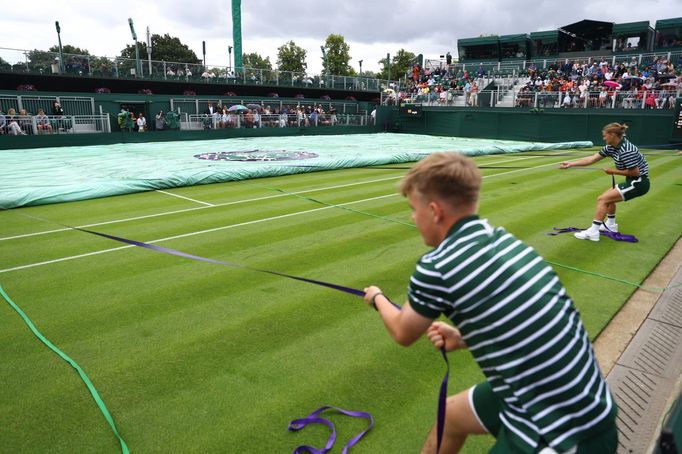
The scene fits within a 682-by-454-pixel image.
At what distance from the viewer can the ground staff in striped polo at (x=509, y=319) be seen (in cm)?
197

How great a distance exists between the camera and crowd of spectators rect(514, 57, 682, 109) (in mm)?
28847

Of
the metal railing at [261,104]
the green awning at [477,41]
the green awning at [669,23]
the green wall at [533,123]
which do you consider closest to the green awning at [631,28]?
the green awning at [669,23]

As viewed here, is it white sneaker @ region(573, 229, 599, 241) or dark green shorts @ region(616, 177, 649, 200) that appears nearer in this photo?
dark green shorts @ region(616, 177, 649, 200)

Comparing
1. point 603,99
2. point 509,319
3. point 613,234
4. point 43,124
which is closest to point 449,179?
point 509,319

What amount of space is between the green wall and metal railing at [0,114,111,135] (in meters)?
22.2

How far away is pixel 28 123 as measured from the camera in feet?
77.9

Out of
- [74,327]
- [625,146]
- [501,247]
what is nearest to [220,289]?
[74,327]

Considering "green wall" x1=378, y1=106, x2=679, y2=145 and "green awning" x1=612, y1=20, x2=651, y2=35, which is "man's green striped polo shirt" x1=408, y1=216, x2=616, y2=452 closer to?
"green wall" x1=378, y1=106, x2=679, y2=145

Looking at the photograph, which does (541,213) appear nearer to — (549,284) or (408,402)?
(408,402)

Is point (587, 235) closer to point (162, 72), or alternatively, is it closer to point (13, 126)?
point (13, 126)

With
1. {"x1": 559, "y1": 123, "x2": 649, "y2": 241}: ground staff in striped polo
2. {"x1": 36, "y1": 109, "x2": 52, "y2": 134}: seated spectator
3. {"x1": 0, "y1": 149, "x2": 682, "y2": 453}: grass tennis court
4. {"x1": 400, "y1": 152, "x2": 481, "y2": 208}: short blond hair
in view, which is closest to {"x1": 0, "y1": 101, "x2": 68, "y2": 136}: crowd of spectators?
{"x1": 36, "y1": 109, "x2": 52, "y2": 134}: seated spectator

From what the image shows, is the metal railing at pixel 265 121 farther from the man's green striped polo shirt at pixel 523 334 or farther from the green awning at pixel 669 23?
the green awning at pixel 669 23

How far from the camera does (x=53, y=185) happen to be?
1367 cm

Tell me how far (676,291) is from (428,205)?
6.52 metres
